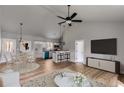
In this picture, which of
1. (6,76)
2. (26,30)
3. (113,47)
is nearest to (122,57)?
(113,47)

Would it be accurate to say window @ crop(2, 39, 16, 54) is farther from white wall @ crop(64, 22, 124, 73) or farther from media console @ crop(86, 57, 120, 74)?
media console @ crop(86, 57, 120, 74)

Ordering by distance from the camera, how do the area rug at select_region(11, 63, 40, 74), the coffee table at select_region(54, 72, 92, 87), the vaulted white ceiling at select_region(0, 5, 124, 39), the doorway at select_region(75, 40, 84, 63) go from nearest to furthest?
the coffee table at select_region(54, 72, 92, 87) → the vaulted white ceiling at select_region(0, 5, 124, 39) → the area rug at select_region(11, 63, 40, 74) → the doorway at select_region(75, 40, 84, 63)

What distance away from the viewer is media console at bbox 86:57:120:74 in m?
3.52

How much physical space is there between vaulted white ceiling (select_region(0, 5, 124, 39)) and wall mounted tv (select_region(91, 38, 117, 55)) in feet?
2.82

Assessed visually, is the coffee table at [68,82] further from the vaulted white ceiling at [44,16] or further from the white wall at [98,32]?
the vaulted white ceiling at [44,16]

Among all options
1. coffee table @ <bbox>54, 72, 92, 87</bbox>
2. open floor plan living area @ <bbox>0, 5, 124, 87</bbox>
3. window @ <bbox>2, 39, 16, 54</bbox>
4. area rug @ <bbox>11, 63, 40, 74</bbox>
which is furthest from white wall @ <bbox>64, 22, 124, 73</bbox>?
window @ <bbox>2, 39, 16, 54</bbox>

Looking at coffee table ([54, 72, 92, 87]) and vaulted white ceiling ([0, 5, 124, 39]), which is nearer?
coffee table ([54, 72, 92, 87])

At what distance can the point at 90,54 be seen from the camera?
4.23 metres

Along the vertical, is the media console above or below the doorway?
below

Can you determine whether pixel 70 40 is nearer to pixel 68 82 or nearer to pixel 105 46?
pixel 105 46

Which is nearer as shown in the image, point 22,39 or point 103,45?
point 22,39

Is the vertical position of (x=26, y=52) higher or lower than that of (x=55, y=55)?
higher
